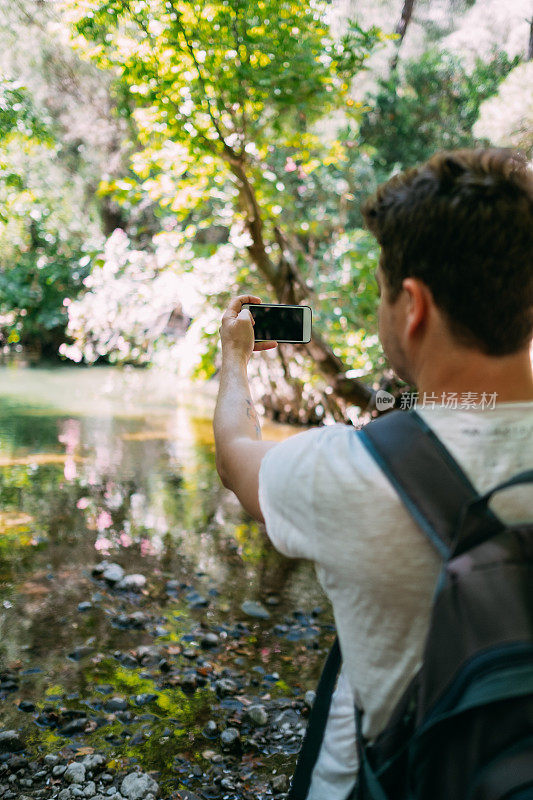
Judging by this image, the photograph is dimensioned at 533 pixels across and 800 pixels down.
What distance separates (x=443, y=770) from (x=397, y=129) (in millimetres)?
12905

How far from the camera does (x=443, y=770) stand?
76 cm

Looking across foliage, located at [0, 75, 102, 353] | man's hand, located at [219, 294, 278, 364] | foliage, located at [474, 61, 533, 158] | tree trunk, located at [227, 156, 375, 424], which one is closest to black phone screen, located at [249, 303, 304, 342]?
man's hand, located at [219, 294, 278, 364]

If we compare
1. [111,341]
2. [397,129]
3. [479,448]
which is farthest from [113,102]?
[479,448]

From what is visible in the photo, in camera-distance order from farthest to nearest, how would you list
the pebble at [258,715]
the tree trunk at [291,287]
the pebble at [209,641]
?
the tree trunk at [291,287] → the pebble at [209,641] → the pebble at [258,715]

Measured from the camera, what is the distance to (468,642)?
742 millimetres

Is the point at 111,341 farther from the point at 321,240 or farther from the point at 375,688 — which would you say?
the point at 375,688

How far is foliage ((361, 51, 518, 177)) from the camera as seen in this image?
12.3 m

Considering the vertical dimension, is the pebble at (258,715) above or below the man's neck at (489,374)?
below

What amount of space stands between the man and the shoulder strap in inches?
0.6

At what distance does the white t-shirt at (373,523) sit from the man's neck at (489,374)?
0.03 metres

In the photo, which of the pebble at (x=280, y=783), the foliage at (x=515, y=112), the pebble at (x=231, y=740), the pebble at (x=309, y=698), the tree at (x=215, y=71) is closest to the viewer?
the pebble at (x=280, y=783)

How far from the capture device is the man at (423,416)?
81cm
